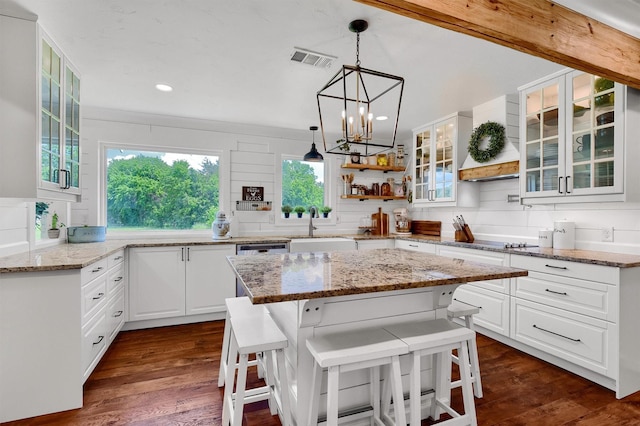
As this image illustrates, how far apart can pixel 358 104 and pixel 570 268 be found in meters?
2.10

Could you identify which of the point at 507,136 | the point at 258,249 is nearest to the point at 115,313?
the point at 258,249

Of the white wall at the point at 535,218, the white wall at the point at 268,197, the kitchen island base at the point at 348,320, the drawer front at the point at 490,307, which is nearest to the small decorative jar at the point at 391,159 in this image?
the white wall at the point at 268,197

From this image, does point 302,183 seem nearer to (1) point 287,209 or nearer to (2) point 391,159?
(1) point 287,209

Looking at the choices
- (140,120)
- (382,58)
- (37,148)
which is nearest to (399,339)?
(382,58)

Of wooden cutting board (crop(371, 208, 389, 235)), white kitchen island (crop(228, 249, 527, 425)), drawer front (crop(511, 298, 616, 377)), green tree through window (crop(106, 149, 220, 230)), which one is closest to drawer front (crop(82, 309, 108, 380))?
white kitchen island (crop(228, 249, 527, 425))

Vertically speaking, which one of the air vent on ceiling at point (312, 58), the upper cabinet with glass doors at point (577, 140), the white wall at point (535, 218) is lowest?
the white wall at point (535, 218)

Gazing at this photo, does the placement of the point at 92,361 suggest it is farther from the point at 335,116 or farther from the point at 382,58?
the point at 335,116

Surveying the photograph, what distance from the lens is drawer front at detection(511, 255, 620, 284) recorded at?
224cm

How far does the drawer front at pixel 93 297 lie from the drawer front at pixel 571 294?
3.42 metres

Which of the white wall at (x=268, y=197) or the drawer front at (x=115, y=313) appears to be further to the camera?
the drawer front at (x=115, y=313)

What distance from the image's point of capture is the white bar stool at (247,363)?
61.8 inches

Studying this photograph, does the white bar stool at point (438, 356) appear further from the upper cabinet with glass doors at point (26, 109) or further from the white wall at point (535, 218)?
the upper cabinet with glass doors at point (26, 109)

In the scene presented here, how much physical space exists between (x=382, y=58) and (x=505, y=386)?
2602mm

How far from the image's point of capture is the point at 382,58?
2.45m
